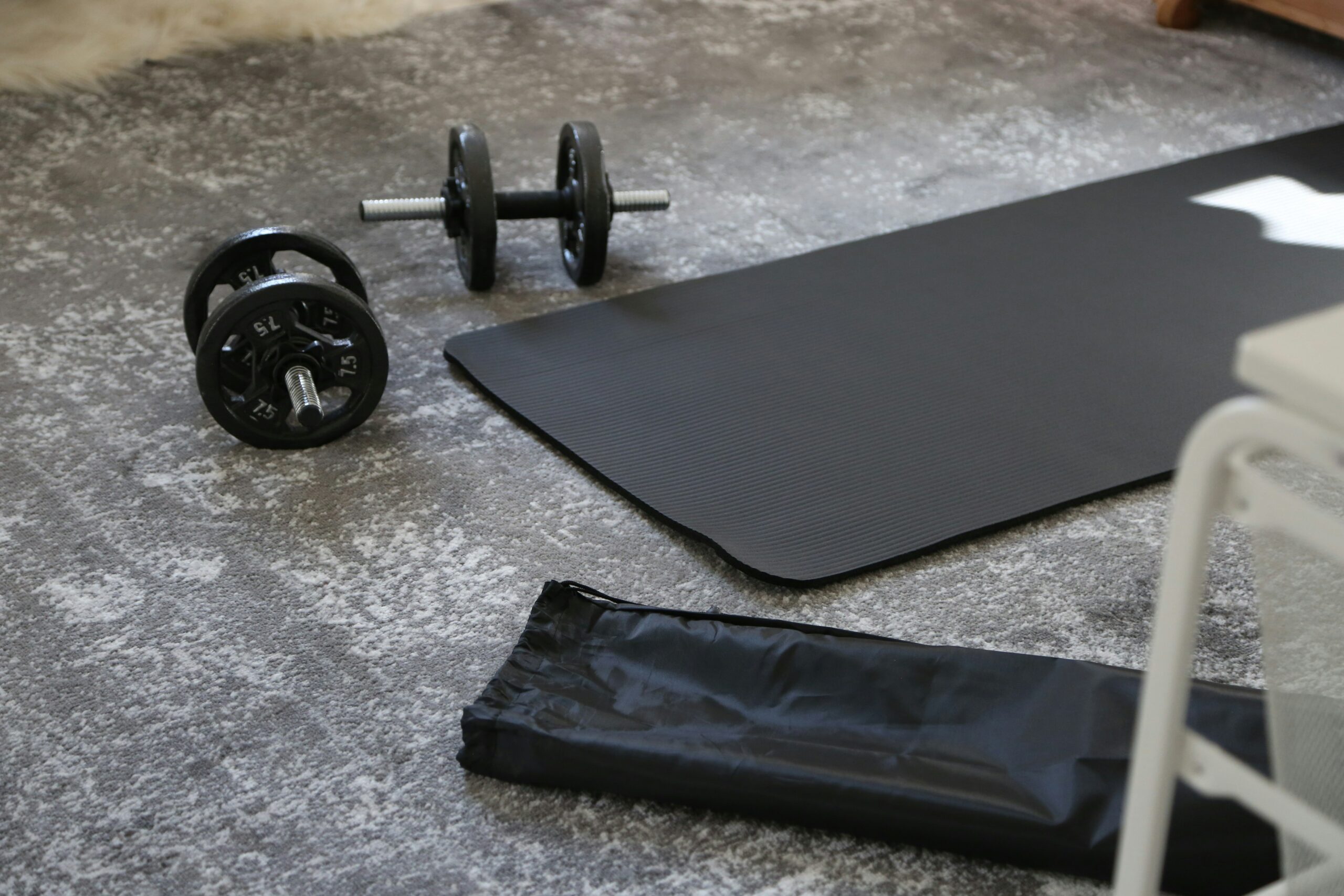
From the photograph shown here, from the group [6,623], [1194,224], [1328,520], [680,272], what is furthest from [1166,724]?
[1194,224]

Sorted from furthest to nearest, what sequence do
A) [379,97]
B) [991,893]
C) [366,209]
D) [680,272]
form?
[379,97] → [680,272] → [366,209] → [991,893]

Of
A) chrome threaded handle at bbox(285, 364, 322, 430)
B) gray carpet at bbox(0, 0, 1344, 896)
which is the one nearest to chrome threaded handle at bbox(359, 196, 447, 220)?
gray carpet at bbox(0, 0, 1344, 896)

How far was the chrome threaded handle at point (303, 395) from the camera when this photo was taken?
57.4 inches

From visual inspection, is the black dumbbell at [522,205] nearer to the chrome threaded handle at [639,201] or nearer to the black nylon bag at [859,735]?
the chrome threaded handle at [639,201]

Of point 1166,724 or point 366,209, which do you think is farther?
point 366,209

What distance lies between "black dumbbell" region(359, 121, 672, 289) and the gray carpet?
7 cm

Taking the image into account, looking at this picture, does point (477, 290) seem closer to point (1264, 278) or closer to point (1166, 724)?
point (1264, 278)

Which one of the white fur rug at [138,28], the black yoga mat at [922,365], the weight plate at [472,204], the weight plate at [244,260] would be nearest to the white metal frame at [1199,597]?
the black yoga mat at [922,365]

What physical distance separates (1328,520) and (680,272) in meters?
1.46

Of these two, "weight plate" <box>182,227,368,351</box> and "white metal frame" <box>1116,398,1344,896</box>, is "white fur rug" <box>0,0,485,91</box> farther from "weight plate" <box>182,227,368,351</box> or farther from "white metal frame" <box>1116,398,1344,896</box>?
"white metal frame" <box>1116,398,1344,896</box>

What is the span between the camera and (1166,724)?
2.15 feet

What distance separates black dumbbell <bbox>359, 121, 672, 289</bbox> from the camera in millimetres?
1780

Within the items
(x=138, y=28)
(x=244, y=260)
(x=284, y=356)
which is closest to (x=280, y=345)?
(x=284, y=356)

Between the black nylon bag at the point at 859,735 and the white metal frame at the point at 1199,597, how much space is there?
0.29m
